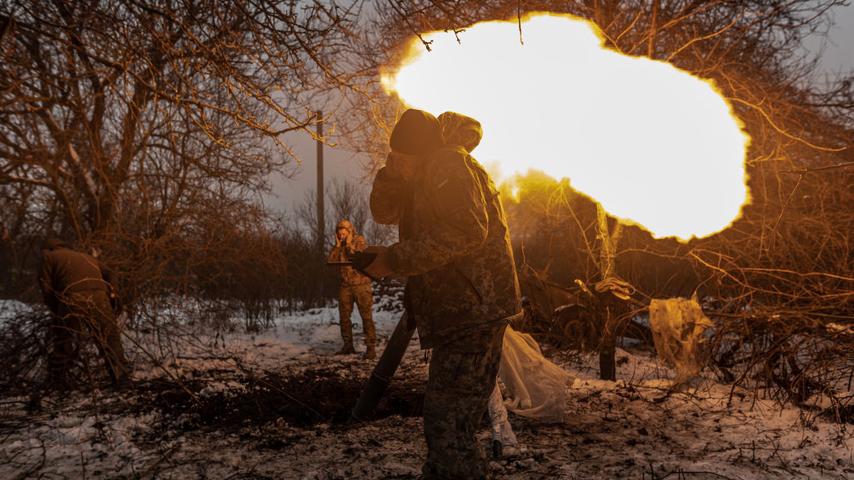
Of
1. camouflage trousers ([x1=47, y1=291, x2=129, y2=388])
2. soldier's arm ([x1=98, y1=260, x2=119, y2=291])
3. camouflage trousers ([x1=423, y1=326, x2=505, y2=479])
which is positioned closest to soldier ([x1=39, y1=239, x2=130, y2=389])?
camouflage trousers ([x1=47, y1=291, x2=129, y2=388])

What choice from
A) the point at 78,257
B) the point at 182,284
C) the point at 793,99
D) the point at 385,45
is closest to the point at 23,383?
the point at 78,257

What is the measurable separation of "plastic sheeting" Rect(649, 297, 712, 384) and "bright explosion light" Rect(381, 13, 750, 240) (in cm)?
71

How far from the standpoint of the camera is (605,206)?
5145mm

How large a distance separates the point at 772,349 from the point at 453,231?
3.82 meters

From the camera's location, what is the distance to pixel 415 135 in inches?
107

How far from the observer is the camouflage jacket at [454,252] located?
2.47 m

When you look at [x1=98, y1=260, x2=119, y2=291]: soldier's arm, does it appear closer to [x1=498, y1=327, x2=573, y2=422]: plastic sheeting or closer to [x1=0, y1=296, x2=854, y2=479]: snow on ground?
[x1=0, y1=296, x2=854, y2=479]: snow on ground

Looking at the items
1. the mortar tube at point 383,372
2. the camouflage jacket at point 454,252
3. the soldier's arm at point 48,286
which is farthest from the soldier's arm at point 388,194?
the soldier's arm at point 48,286

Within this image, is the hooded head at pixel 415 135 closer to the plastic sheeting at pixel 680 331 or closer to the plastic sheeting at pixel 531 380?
the plastic sheeting at pixel 531 380

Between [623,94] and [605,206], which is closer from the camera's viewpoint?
[623,94]

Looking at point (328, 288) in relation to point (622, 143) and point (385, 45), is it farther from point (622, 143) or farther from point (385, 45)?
point (622, 143)

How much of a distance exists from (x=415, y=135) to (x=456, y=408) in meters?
1.38

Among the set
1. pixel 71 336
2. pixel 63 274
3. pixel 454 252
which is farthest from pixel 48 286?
pixel 454 252

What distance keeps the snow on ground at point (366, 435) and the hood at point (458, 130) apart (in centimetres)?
205
